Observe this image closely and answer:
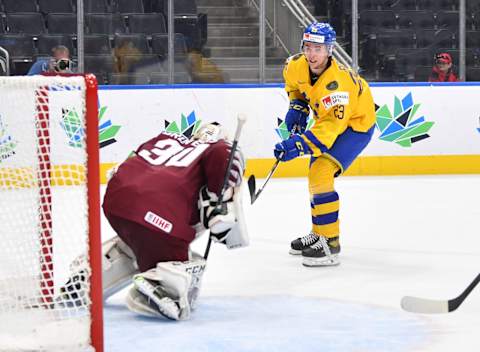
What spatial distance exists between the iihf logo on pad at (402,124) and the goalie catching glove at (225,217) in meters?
4.68

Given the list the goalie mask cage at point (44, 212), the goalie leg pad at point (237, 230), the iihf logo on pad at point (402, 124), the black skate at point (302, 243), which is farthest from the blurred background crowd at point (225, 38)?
the goalie mask cage at point (44, 212)

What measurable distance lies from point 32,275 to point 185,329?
0.54 meters

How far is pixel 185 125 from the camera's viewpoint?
736 cm

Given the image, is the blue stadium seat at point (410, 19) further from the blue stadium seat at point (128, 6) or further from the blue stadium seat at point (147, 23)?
the blue stadium seat at point (128, 6)

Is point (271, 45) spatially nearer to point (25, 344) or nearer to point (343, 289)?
point (343, 289)

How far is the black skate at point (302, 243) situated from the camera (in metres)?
4.50

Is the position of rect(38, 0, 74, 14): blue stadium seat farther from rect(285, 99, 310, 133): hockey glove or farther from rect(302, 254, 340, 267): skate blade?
rect(302, 254, 340, 267): skate blade

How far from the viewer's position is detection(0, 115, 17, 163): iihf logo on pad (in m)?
2.84

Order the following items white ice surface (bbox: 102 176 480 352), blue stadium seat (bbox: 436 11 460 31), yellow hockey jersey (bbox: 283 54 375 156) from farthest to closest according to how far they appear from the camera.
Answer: blue stadium seat (bbox: 436 11 460 31), yellow hockey jersey (bbox: 283 54 375 156), white ice surface (bbox: 102 176 480 352)

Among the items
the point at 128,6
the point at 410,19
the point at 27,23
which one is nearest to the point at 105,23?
the point at 128,6

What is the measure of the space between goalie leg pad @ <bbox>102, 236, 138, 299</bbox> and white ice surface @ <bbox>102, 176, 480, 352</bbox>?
0.26ft

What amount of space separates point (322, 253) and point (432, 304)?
1251mm

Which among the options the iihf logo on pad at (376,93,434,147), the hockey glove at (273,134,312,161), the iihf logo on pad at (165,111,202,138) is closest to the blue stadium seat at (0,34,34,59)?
the iihf logo on pad at (165,111,202,138)

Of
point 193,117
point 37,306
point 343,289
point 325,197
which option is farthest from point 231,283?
point 193,117
